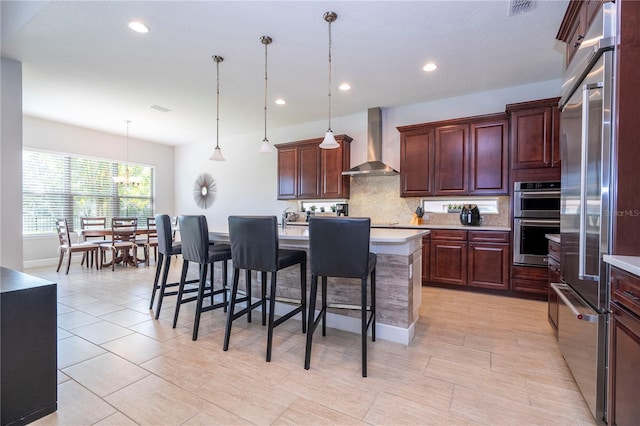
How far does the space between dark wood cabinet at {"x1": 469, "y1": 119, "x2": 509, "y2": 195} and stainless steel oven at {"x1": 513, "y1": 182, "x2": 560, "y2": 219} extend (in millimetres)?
225

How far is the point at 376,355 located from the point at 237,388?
100 centimetres

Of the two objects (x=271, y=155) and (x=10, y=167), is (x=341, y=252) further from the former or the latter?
(x=271, y=155)

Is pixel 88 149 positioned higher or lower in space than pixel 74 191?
higher

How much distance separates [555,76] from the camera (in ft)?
12.1

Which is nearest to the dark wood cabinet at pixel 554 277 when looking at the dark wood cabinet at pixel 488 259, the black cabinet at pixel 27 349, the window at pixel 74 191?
the dark wood cabinet at pixel 488 259

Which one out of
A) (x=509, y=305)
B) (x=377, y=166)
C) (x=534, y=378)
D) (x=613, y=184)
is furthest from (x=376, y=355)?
(x=377, y=166)

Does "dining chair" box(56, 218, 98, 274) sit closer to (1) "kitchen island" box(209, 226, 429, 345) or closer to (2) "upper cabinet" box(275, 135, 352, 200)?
(2) "upper cabinet" box(275, 135, 352, 200)

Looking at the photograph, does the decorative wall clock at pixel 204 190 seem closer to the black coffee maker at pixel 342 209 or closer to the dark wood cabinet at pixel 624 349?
the black coffee maker at pixel 342 209

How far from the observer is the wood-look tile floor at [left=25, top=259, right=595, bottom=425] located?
5.04ft

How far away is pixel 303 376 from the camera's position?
74.5 inches

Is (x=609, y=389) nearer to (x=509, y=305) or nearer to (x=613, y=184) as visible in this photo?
(x=613, y=184)

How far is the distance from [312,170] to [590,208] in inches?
160

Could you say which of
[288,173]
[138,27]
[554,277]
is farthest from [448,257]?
[138,27]

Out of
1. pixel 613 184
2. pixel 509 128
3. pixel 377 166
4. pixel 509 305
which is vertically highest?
pixel 509 128
